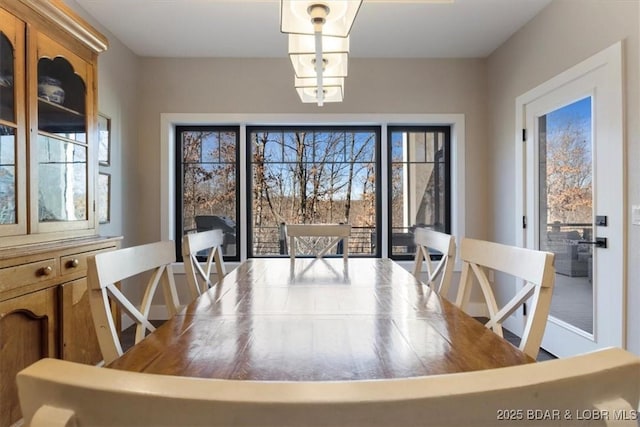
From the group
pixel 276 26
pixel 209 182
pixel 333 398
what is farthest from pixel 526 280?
pixel 209 182

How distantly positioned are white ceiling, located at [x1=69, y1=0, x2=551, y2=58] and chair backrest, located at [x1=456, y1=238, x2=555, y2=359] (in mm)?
2050

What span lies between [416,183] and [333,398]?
371 cm

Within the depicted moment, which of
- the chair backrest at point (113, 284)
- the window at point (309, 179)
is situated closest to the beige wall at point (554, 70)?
the window at point (309, 179)

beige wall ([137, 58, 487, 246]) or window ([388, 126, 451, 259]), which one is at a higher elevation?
beige wall ([137, 58, 487, 246])

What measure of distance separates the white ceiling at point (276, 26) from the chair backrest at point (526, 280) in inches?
80.7

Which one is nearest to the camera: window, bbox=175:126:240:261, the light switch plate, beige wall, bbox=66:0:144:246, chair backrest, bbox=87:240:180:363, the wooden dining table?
the wooden dining table

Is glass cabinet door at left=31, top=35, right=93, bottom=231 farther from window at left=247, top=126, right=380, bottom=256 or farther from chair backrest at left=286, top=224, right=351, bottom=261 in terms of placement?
window at left=247, top=126, right=380, bottom=256

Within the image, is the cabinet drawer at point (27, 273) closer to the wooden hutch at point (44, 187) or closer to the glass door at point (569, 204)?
the wooden hutch at point (44, 187)

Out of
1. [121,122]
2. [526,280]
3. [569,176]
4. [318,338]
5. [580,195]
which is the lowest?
[318,338]

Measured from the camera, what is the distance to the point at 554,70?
2646 mm

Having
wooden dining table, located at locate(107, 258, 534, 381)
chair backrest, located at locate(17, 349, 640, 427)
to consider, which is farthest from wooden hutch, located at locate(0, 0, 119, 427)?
chair backrest, located at locate(17, 349, 640, 427)

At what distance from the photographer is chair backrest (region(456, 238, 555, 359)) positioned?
3.54 feet

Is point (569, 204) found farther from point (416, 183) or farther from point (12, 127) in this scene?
point (12, 127)

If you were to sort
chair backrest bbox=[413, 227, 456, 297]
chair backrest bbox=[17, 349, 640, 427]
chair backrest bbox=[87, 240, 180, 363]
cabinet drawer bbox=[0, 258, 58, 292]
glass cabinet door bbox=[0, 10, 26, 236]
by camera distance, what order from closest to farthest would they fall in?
chair backrest bbox=[17, 349, 640, 427] → chair backrest bbox=[87, 240, 180, 363] → cabinet drawer bbox=[0, 258, 58, 292] → glass cabinet door bbox=[0, 10, 26, 236] → chair backrest bbox=[413, 227, 456, 297]
